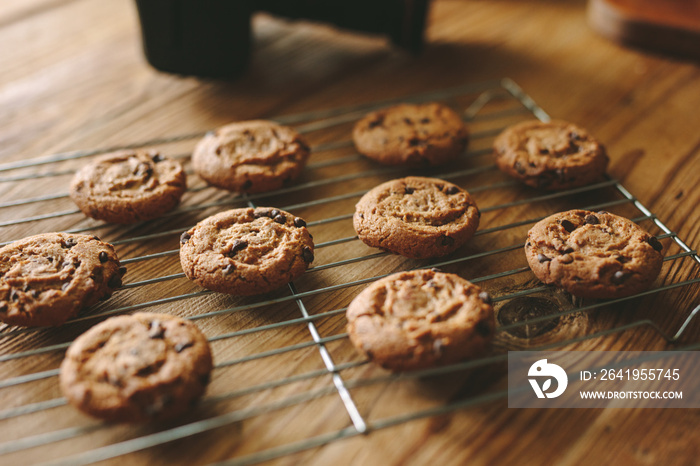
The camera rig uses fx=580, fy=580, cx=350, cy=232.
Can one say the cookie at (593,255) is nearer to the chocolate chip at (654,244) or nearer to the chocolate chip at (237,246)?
the chocolate chip at (654,244)

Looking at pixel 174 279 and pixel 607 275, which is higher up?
pixel 607 275

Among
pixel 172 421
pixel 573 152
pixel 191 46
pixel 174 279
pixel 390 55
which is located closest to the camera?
pixel 172 421

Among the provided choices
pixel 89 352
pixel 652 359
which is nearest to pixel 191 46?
pixel 89 352

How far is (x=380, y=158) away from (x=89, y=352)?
105 cm

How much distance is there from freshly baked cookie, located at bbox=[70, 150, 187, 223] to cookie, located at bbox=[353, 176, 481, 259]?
0.56 metres

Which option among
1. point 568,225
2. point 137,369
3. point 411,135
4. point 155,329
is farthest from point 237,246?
point 568,225

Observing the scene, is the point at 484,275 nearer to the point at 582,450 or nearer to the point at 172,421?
the point at 582,450

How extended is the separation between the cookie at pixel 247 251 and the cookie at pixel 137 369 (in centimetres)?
17

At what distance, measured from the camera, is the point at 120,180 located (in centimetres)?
170

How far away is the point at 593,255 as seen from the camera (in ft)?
4.74

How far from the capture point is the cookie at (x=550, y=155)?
1760mm

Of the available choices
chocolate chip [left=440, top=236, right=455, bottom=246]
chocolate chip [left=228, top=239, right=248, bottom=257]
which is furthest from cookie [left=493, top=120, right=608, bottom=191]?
chocolate chip [left=228, top=239, right=248, bottom=257]

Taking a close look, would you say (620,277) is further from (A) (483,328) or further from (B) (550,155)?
(B) (550,155)

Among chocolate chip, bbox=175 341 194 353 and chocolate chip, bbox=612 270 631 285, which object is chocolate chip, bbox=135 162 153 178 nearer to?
chocolate chip, bbox=175 341 194 353
